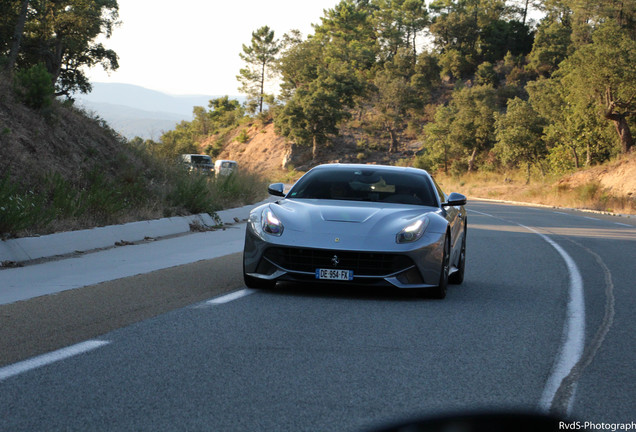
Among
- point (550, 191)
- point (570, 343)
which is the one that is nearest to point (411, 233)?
point (570, 343)

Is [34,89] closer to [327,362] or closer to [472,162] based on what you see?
[327,362]

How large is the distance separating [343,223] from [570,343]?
9.56 feet

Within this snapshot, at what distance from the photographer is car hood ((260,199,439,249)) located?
8.65m

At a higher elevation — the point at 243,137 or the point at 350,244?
the point at 243,137

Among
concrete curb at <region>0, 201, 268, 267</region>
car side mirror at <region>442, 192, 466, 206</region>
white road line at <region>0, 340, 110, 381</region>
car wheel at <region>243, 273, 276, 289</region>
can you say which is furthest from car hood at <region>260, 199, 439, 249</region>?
concrete curb at <region>0, 201, 268, 267</region>

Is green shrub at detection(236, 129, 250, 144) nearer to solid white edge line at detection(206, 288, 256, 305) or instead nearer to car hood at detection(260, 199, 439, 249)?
car hood at detection(260, 199, 439, 249)

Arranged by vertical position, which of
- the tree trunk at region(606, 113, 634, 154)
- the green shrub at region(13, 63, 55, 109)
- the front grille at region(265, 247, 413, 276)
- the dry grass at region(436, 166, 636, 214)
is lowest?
the dry grass at region(436, 166, 636, 214)

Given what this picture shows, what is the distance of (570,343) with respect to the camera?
6.75m

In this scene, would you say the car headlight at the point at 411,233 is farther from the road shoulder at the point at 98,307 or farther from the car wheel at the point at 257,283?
the road shoulder at the point at 98,307

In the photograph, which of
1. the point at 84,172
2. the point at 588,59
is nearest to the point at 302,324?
the point at 84,172

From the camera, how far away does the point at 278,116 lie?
9881 centimetres

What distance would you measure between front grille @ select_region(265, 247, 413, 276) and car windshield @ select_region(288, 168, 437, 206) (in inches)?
57.1

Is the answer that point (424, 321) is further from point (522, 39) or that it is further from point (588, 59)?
point (522, 39)

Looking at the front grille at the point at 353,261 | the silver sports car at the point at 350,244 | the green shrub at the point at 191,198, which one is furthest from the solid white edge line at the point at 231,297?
the green shrub at the point at 191,198
